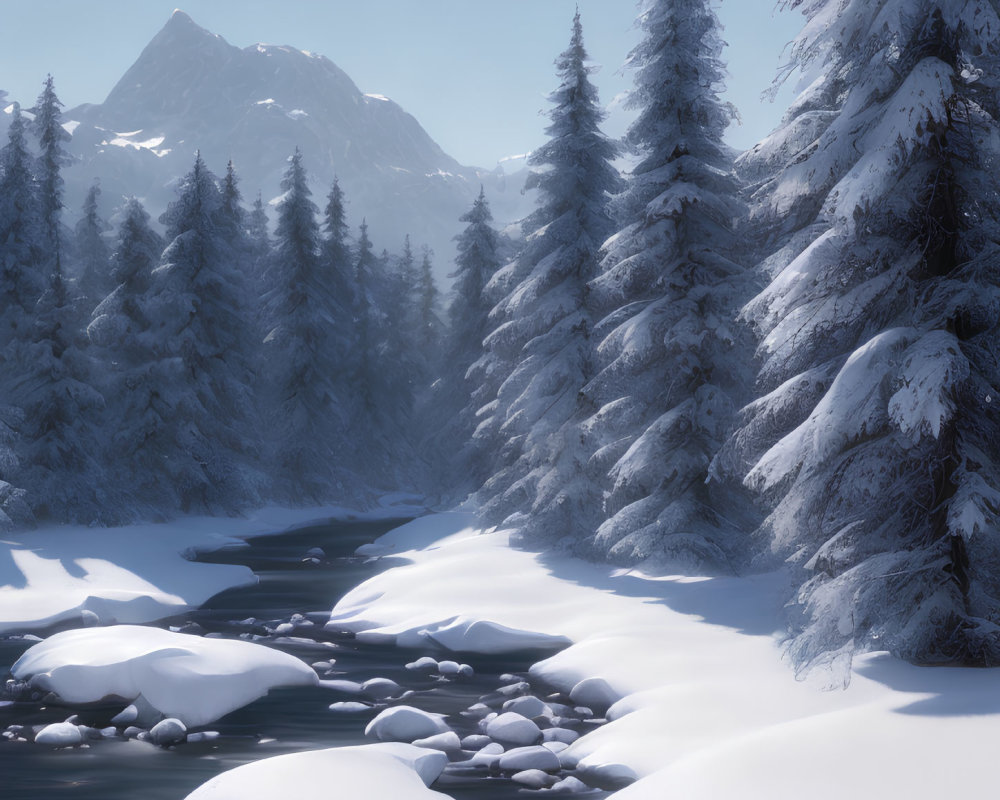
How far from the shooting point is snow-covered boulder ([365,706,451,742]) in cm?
1122

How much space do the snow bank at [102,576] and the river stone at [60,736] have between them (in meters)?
7.14

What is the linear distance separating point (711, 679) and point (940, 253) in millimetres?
5729

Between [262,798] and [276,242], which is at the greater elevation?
[276,242]

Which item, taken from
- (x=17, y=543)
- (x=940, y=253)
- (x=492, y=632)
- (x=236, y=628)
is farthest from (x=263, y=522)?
(x=940, y=253)

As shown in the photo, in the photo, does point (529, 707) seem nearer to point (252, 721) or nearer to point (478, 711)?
point (478, 711)

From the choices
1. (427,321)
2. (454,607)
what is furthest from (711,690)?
(427,321)

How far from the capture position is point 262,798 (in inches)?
319

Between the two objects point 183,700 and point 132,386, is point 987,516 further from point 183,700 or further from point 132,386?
point 132,386

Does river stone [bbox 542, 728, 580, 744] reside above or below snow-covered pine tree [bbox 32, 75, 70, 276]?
below

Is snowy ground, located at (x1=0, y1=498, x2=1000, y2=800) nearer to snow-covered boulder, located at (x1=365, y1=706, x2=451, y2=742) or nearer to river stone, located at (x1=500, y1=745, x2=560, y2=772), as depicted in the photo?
river stone, located at (x1=500, y1=745, x2=560, y2=772)

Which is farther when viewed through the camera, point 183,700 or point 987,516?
point 183,700

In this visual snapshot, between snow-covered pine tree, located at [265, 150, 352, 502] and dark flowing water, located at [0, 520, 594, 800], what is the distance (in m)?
18.4

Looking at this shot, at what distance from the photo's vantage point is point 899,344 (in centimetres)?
1028

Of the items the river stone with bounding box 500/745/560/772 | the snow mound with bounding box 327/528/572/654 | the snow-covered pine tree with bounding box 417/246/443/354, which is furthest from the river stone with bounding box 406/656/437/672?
the snow-covered pine tree with bounding box 417/246/443/354
